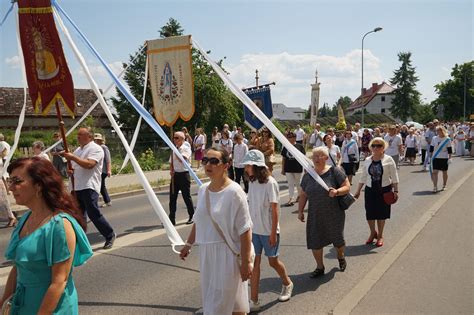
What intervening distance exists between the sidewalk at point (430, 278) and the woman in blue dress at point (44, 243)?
2.88 metres

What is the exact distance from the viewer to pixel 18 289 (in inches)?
97.3

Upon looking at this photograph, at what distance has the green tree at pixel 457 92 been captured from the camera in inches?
2879

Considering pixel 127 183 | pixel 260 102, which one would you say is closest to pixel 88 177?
pixel 260 102

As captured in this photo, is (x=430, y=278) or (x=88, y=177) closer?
(x=430, y=278)

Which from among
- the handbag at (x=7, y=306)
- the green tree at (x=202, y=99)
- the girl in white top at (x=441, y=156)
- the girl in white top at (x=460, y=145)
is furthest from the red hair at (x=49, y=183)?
the green tree at (x=202, y=99)

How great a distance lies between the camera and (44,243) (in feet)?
7.82

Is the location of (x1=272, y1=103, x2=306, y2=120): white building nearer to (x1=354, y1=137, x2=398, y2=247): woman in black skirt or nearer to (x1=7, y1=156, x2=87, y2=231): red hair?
(x1=354, y1=137, x2=398, y2=247): woman in black skirt

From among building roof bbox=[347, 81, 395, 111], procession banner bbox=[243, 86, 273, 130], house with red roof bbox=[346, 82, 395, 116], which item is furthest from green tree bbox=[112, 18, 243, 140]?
building roof bbox=[347, 81, 395, 111]

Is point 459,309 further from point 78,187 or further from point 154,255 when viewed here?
point 78,187

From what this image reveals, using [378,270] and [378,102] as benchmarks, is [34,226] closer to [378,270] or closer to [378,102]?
[378,270]

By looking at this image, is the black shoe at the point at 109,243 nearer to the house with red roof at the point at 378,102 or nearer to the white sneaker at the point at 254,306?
the white sneaker at the point at 254,306

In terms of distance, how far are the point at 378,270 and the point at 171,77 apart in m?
4.61

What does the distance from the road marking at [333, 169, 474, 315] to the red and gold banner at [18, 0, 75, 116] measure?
14.4 ft

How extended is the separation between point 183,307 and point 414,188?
9.90 metres
